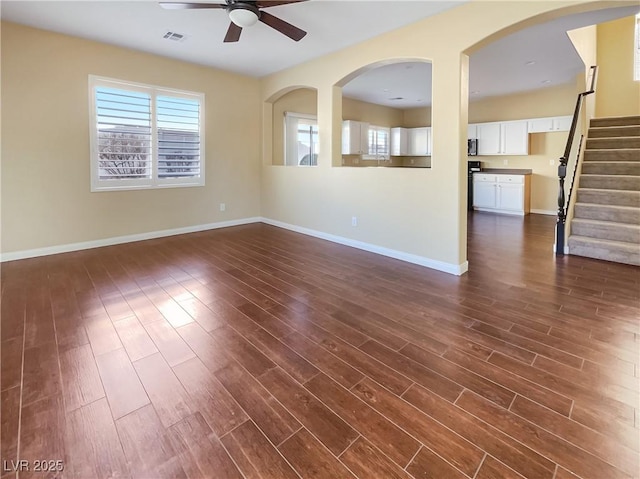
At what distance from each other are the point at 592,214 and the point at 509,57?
267cm

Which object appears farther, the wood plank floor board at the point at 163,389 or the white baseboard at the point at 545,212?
the white baseboard at the point at 545,212

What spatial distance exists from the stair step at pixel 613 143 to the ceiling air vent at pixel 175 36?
6452 mm

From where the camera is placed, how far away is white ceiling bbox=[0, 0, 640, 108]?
365 centimetres

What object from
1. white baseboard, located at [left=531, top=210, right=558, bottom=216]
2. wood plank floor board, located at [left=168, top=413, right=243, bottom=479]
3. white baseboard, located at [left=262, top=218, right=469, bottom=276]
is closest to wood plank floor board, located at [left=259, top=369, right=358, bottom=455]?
wood plank floor board, located at [left=168, top=413, right=243, bottom=479]

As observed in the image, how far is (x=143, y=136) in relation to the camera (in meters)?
5.25

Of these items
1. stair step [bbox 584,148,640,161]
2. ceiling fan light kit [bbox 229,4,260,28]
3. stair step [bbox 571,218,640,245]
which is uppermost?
ceiling fan light kit [bbox 229,4,260,28]

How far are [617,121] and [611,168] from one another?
5.58 ft

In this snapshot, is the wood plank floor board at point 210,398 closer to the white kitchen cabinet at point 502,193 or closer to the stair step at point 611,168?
the stair step at point 611,168

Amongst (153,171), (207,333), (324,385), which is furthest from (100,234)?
(324,385)

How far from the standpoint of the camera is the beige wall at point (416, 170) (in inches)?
136

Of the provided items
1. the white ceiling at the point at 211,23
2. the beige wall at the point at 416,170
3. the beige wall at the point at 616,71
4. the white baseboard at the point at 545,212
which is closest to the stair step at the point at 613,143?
the beige wall at the point at 616,71

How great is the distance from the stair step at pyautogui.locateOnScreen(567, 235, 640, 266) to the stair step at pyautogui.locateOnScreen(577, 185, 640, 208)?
2.23ft

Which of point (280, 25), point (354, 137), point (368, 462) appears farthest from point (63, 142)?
point (354, 137)

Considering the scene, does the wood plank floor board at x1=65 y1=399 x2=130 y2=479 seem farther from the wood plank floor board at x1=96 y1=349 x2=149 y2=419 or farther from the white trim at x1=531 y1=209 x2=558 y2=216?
the white trim at x1=531 y1=209 x2=558 y2=216
